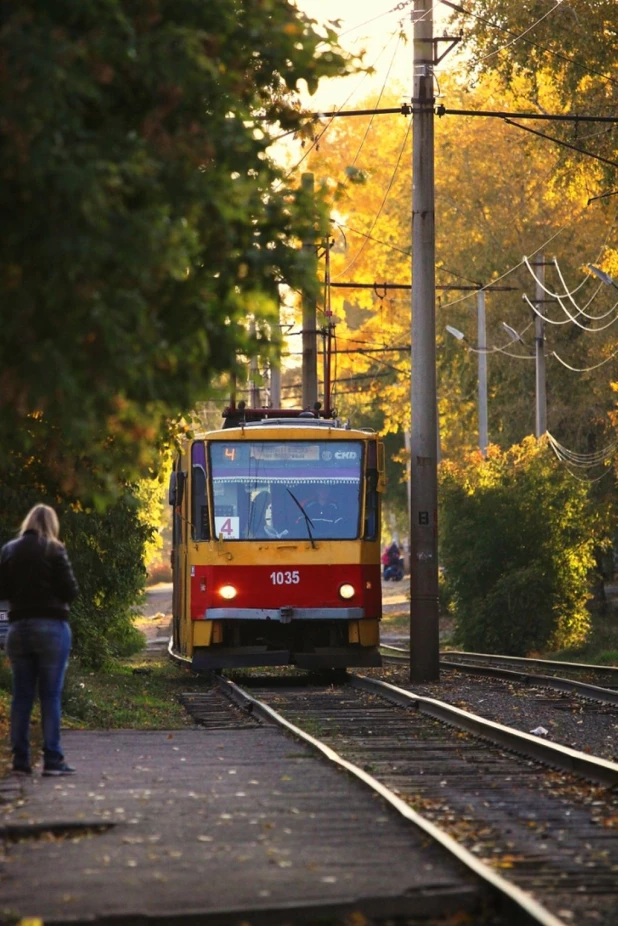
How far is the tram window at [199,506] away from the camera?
2273cm

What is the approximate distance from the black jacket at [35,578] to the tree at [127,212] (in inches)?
104

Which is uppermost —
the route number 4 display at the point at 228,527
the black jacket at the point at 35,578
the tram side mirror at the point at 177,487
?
the tram side mirror at the point at 177,487

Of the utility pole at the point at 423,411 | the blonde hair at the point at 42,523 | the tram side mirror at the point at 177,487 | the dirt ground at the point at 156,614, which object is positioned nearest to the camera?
the blonde hair at the point at 42,523

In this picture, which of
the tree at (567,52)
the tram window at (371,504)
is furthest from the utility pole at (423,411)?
the tree at (567,52)

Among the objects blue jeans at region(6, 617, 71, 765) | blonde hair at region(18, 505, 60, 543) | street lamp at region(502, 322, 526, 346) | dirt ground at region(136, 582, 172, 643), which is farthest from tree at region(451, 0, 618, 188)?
blue jeans at region(6, 617, 71, 765)

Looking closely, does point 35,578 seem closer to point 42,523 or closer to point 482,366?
Answer: point 42,523

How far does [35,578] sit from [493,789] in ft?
11.0

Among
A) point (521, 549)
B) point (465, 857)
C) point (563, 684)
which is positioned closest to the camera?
point (465, 857)

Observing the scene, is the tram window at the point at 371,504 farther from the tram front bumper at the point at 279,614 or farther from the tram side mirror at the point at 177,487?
the tram side mirror at the point at 177,487

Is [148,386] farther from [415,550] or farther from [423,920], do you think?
[415,550]

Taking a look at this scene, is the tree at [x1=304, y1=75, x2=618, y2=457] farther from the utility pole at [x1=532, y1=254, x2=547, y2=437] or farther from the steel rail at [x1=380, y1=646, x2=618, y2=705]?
the steel rail at [x1=380, y1=646, x2=618, y2=705]

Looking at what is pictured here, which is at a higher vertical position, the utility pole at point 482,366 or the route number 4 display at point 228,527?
the utility pole at point 482,366

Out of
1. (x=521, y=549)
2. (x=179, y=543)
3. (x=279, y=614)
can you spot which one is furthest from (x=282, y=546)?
(x=521, y=549)

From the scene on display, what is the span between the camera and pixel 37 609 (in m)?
11.9
